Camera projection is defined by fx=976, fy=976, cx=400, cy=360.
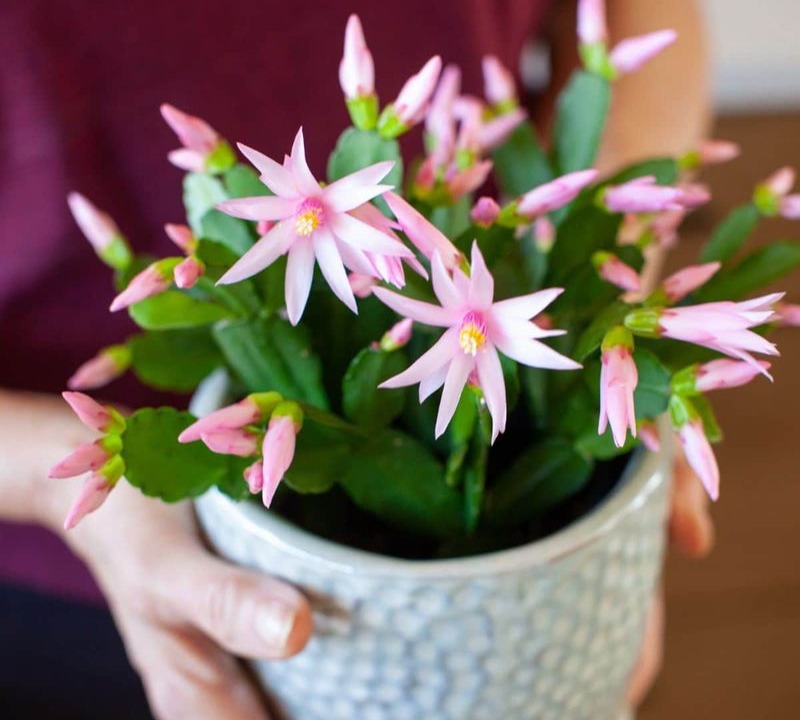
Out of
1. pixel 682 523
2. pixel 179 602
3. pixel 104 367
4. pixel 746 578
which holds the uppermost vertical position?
pixel 104 367

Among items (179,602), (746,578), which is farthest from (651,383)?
(746,578)

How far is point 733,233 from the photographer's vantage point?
436 millimetres

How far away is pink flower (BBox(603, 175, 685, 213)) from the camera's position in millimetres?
317

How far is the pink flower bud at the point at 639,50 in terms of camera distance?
0.37 metres

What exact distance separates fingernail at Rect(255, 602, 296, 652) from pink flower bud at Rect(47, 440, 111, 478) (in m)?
0.09

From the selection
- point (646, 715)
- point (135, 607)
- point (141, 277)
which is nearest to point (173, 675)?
point (135, 607)

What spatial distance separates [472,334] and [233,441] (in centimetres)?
8

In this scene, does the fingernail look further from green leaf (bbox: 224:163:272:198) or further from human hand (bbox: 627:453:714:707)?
human hand (bbox: 627:453:714:707)

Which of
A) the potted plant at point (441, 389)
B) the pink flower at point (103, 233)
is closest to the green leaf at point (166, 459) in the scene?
the potted plant at point (441, 389)

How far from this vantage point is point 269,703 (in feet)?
1.47

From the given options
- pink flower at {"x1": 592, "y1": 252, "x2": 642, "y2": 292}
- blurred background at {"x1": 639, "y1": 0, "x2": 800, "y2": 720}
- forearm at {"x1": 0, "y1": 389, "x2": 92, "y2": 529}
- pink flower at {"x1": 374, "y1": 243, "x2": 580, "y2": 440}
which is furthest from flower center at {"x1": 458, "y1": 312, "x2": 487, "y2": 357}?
blurred background at {"x1": 639, "y1": 0, "x2": 800, "y2": 720}

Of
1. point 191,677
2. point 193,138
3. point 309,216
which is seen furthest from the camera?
point 191,677

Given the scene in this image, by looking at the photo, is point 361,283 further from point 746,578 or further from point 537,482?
point 746,578

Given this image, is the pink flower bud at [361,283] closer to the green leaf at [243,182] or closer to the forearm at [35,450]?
the green leaf at [243,182]
